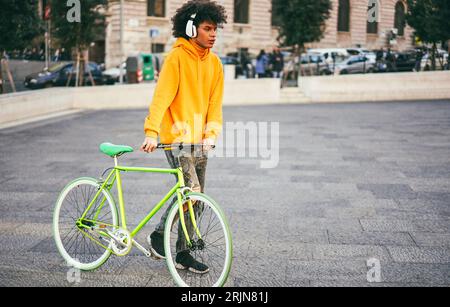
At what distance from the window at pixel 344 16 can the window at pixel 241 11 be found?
843cm

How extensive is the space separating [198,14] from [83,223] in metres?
1.74

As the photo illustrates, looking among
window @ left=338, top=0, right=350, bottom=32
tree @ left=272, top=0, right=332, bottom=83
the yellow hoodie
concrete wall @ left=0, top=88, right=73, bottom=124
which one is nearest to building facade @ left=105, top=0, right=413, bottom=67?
window @ left=338, top=0, right=350, bottom=32

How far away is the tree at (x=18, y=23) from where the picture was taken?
16.8 metres

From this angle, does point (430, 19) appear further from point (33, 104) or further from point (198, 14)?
point (198, 14)

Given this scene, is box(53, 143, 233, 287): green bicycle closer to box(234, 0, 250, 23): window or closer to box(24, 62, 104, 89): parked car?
box(24, 62, 104, 89): parked car

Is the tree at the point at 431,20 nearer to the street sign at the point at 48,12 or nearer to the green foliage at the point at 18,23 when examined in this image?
the street sign at the point at 48,12

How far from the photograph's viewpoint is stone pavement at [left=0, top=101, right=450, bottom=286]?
4781 mm

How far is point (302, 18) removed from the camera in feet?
100

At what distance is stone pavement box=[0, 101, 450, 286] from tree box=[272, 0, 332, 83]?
1685cm

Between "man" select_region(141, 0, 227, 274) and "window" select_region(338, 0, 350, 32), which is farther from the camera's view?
"window" select_region(338, 0, 350, 32)

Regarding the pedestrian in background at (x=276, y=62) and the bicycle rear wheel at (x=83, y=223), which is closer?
the bicycle rear wheel at (x=83, y=223)

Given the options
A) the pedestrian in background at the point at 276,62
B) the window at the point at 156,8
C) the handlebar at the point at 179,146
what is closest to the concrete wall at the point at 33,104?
the handlebar at the point at 179,146

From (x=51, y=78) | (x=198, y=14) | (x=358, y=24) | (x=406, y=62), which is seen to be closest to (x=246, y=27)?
(x=358, y=24)

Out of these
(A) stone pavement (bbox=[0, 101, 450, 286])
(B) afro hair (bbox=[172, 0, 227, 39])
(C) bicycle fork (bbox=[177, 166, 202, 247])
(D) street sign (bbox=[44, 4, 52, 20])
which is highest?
(D) street sign (bbox=[44, 4, 52, 20])
